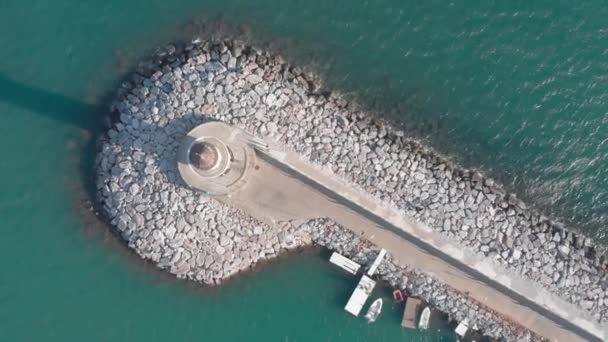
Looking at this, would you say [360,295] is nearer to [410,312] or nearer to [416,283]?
[410,312]

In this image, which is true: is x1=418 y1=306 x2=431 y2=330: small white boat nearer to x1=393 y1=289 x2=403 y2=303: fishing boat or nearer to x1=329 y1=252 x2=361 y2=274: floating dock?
x1=393 y1=289 x2=403 y2=303: fishing boat

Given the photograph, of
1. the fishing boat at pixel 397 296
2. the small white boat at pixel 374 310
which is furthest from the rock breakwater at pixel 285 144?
the small white boat at pixel 374 310

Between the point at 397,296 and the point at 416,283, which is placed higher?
the point at 416,283

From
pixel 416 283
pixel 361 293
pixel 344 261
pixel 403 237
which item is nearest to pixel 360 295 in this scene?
A: pixel 361 293

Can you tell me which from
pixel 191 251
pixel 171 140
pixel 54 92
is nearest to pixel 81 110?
pixel 54 92

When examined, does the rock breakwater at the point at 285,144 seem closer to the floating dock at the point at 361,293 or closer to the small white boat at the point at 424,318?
the small white boat at the point at 424,318

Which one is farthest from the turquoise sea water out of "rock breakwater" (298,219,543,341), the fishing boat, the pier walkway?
the pier walkway
